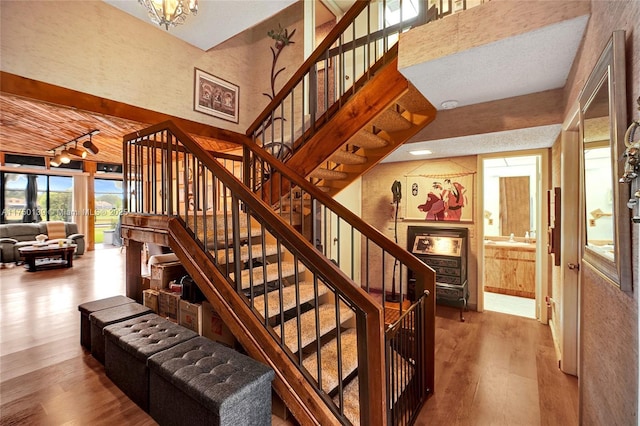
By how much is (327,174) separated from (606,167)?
2.40 m

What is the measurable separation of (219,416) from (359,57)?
5349 millimetres

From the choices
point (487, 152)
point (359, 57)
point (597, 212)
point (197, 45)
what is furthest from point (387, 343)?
point (359, 57)

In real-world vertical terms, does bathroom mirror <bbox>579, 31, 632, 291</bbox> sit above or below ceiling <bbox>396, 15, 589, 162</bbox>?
below

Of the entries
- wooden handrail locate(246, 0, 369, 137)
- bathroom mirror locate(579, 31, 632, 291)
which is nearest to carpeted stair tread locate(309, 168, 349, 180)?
wooden handrail locate(246, 0, 369, 137)

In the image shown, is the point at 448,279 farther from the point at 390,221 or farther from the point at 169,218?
the point at 169,218

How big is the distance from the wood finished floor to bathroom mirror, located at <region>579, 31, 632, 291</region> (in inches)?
52.8

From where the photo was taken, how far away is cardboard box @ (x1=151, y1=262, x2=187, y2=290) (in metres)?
3.48

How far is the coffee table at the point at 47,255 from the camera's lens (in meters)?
6.43

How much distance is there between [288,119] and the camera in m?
4.57

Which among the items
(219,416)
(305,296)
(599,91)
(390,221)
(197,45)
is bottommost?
(219,416)

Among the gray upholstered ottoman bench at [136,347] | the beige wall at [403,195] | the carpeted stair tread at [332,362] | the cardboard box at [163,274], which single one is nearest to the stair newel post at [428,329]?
the carpeted stair tread at [332,362]

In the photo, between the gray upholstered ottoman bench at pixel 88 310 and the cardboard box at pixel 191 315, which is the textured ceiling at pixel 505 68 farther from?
the gray upholstered ottoman bench at pixel 88 310

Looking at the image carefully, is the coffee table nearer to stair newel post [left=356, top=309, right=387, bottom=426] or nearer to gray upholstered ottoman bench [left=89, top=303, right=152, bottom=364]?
gray upholstered ottoman bench [left=89, top=303, right=152, bottom=364]

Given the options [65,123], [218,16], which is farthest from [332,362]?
[65,123]
